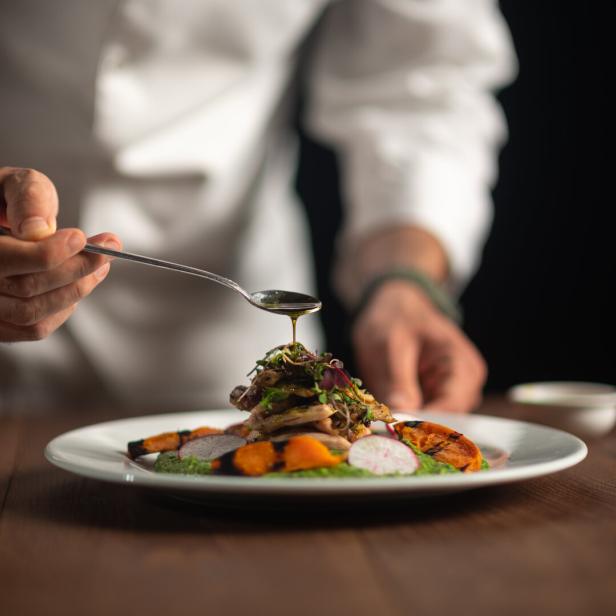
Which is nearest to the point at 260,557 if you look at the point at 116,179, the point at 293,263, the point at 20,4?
the point at 116,179

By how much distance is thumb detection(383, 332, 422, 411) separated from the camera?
1741 mm

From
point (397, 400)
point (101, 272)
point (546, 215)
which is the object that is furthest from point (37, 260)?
point (546, 215)

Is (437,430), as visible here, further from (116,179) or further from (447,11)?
(447,11)

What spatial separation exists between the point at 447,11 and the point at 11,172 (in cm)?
163

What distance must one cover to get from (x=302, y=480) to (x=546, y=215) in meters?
3.39

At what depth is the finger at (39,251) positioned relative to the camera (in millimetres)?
1083

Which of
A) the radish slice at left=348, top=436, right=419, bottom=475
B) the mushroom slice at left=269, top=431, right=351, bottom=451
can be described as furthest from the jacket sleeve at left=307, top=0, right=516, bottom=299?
the radish slice at left=348, top=436, right=419, bottom=475

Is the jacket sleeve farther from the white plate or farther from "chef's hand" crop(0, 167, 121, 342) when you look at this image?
"chef's hand" crop(0, 167, 121, 342)

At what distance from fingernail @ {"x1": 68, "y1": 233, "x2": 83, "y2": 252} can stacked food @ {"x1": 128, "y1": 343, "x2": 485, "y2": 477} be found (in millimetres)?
309

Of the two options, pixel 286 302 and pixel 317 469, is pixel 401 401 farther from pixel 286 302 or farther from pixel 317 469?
pixel 317 469

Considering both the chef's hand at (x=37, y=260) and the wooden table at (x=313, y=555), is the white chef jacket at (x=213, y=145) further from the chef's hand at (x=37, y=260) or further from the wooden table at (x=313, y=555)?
the wooden table at (x=313, y=555)

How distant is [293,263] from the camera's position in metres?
2.64

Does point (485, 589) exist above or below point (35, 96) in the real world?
below

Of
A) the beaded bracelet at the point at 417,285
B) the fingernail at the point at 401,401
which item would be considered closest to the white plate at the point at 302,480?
the fingernail at the point at 401,401
